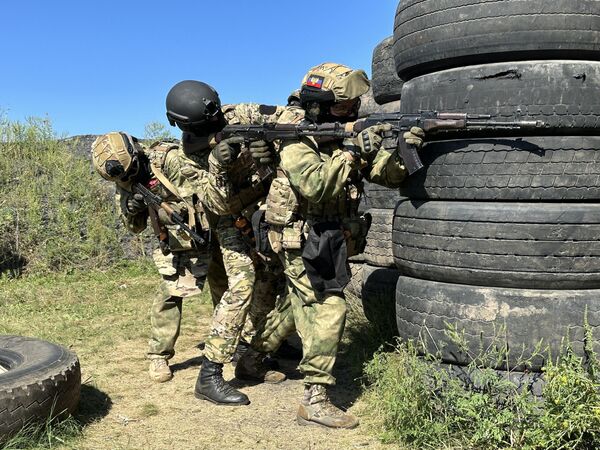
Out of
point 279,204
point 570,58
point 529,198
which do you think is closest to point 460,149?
point 529,198

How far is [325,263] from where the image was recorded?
3650mm

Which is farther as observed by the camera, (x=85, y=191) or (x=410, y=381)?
(x=85, y=191)

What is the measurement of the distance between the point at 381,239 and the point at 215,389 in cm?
197

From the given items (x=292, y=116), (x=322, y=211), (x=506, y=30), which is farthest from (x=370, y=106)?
(x=506, y=30)

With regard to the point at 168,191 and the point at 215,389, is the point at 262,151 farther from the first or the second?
the point at 215,389

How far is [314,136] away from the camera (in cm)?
371

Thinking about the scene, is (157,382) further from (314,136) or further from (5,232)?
(5,232)

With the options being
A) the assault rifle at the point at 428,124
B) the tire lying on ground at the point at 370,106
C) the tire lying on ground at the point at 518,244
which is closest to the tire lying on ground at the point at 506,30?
the assault rifle at the point at 428,124

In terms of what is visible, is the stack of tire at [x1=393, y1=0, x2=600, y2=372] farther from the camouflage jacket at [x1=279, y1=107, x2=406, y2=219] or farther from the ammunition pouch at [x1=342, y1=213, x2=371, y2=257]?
the ammunition pouch at [x1=342, y1=213, x2=371, y2=257]

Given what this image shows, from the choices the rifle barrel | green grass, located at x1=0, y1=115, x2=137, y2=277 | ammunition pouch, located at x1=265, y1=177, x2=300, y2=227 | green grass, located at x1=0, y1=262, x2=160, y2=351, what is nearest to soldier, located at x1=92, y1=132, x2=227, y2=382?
ammunition pouch, located at x1=265, y1=177, x2=300, y2=227

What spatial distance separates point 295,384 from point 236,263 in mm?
966

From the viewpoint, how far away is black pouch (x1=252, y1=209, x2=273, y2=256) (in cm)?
410

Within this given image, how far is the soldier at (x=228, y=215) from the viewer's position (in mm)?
4129

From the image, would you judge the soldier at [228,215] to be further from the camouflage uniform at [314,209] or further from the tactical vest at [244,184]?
the camouflage uniform at [314,209]
